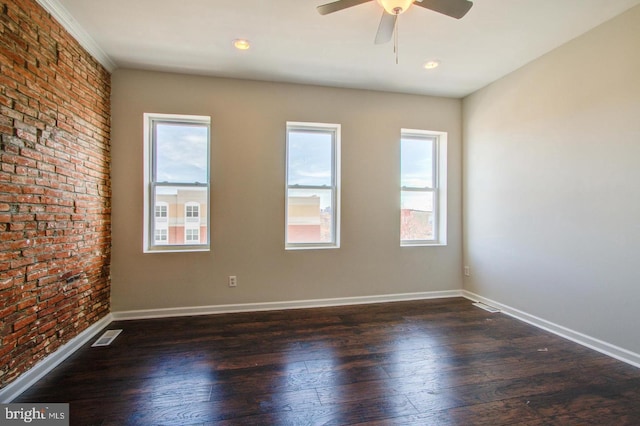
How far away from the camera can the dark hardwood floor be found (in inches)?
64.9

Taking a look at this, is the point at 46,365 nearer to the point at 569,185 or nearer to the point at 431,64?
the point at 431,64

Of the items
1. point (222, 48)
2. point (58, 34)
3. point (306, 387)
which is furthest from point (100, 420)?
point (222, 48)

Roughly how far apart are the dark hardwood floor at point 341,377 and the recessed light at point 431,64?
2750 millimetres

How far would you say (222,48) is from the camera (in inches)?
106

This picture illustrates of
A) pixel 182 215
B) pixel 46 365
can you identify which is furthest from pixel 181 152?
pixel 46 365

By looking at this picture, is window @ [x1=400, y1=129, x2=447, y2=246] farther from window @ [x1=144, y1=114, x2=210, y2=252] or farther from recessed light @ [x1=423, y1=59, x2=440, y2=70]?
window @ [x1=144, y1=114, x2=210, y2=252]

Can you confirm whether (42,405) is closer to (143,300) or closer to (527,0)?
(143,300)

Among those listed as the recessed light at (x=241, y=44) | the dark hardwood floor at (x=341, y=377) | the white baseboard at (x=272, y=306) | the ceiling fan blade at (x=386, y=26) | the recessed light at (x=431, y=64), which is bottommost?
the dark hardwood floor at (x=341, y=377)

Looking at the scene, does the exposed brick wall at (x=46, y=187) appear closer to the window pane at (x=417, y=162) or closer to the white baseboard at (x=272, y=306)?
the white baseboard at (x=272, y=306)

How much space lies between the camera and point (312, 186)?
3.58 meters

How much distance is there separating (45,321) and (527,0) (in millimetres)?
4269

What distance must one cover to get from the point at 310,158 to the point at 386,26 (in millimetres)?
1807

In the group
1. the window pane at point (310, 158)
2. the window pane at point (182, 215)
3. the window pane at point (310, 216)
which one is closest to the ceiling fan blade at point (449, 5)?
the window pane at point (310, 158)

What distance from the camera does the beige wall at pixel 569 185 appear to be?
2.22m
